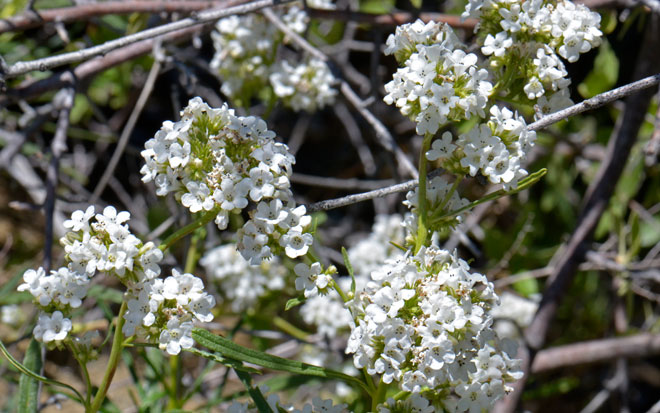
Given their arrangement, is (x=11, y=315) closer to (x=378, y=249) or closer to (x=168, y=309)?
(x=378, y=249)

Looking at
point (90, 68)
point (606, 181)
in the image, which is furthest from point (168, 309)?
point (606, 181)

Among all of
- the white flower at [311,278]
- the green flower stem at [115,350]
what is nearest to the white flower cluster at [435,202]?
the white flower at [311,278]

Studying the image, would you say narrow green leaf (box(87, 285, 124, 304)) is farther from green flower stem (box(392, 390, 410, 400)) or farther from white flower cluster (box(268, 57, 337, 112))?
green flower stem (box(392, 390, 410, 400))

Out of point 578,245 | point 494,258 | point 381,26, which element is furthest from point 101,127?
point 578,245

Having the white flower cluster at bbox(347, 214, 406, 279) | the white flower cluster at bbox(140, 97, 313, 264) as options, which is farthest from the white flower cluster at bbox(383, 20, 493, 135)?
the white flower cluster at bbox(347, 214, 406, 279)

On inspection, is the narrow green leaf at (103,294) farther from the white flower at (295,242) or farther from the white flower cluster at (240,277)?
the white flower at (295,242)
